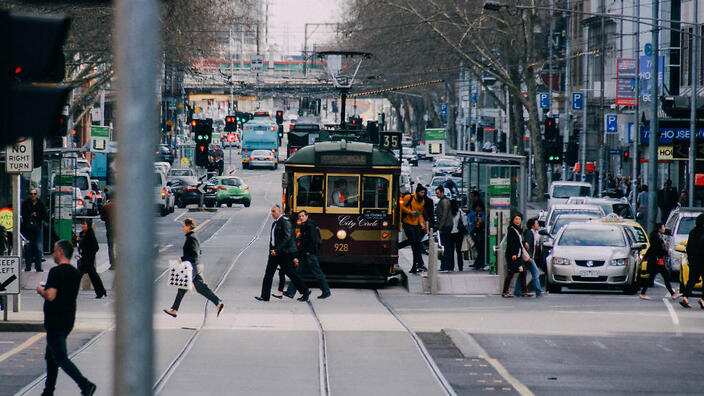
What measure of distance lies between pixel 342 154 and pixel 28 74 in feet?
82.9

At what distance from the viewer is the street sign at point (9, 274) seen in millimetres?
21203

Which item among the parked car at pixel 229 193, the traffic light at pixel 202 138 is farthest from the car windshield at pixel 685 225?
the parked car at pixel 229 193

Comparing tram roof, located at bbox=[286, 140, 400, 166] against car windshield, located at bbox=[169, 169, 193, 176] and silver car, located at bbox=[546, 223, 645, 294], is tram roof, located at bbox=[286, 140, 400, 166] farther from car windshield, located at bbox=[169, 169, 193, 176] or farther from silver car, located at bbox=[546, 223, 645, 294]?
car windshield, located at bbox=[169, 169, 193, 176]

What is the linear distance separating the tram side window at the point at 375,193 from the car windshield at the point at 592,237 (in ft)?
11.3

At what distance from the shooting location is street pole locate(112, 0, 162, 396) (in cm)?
506

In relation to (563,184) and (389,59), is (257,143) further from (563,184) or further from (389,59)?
(563,184)

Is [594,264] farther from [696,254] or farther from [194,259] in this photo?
[194,259]

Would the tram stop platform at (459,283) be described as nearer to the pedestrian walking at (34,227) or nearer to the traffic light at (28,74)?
the pedestrian walking at (34,227)

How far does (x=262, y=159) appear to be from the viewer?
11969 centimetres

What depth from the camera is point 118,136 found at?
5070mm

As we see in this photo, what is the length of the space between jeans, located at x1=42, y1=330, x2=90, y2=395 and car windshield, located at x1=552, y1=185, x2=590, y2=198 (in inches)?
1825

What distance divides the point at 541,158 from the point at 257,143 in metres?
50.0

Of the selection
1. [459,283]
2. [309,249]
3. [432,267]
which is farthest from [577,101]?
[309,249]

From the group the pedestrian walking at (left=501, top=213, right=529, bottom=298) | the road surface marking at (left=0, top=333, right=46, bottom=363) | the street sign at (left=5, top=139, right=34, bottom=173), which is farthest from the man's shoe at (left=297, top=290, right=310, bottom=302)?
the road surface marking at (left=0, top=333, right=46, bottom=363)
